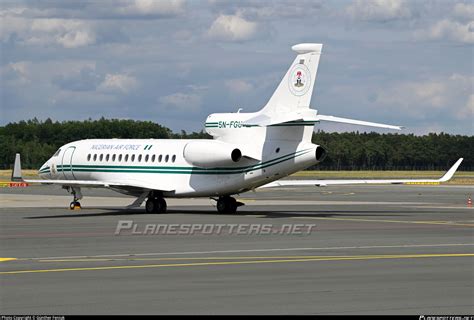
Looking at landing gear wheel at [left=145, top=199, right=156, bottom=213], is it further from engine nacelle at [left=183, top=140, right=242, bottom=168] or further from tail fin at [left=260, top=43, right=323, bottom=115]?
tail fin at [left=260, top=43, right=323, bottom=115]

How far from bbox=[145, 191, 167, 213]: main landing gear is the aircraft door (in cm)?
710

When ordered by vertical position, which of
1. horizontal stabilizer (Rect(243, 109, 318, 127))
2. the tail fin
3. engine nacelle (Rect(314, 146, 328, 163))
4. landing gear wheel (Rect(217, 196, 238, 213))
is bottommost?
landing gear wheel (Rect(217, 196, 238, 213))

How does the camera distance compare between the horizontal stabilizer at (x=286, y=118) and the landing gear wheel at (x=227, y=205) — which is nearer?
the horizontal stabilizer at (x=286, y=118)

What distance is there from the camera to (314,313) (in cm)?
1602

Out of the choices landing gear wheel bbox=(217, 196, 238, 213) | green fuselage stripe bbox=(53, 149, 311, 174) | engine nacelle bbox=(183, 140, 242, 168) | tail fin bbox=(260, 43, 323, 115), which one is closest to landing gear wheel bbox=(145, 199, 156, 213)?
green fuselage stripe bbox=(53, 149, 311, 174)

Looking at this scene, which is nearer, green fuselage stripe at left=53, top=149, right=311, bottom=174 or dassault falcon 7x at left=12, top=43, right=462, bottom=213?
dassault falcon 7x at left=12, top=43, right=462, bottom=213

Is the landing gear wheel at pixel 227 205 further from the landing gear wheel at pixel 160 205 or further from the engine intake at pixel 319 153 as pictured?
the engine intake at pixel 319 153

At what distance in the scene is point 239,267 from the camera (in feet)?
75.9

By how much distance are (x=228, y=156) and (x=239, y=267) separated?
75.0 ft

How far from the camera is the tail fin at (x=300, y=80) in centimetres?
4450

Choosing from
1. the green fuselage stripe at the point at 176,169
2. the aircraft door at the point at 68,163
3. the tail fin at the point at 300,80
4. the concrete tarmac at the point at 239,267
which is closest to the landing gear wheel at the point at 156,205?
the green fuselage stripe at the point at 176,169

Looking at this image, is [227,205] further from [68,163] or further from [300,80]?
[68,163]

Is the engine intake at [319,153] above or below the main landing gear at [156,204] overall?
above

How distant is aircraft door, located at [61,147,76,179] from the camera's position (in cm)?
5469
